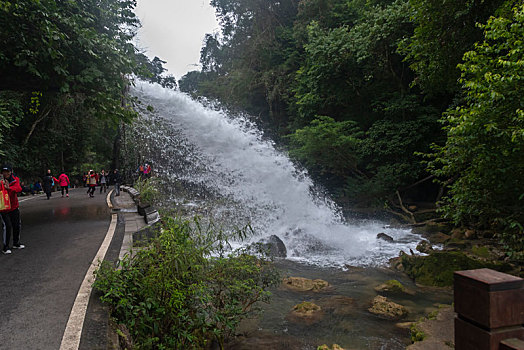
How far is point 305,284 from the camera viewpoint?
28.8 feet

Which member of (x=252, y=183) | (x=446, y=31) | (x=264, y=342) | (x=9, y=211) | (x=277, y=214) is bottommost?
(x=264, y=342)

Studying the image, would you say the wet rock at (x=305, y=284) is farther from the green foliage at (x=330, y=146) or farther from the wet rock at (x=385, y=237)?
the green foliage at (x=330, y=146)

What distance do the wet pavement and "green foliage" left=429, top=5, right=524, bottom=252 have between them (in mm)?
7343

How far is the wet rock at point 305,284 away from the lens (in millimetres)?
8603

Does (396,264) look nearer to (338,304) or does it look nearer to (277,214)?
(338,304)

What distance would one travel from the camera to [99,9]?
1052 cm

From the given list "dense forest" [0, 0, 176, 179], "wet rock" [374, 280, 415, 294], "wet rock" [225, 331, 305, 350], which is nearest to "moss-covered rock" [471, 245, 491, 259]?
"wet rock" [374, 280, 415, 294]

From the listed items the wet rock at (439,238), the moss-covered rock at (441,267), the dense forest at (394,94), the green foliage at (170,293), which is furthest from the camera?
the wet rock at (439,238)

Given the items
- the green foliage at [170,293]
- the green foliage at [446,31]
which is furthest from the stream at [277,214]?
the green foliage at [446,31]

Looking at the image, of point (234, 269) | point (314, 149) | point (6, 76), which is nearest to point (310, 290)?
point (234, 269)

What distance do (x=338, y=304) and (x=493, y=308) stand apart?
650 cm

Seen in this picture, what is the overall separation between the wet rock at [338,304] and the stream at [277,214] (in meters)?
0.04

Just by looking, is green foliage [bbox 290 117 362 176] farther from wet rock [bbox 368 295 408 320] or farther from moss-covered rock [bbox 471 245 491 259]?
wet rock [bbox 368 295 408 320]

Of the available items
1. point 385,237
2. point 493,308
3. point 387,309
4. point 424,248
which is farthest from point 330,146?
point 493,308
